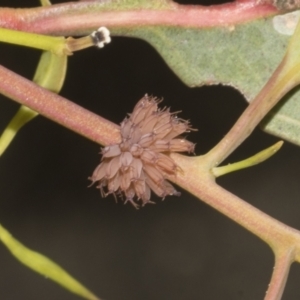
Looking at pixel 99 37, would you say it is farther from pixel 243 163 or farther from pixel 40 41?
pixel 243 163

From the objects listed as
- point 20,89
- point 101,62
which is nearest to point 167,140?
point 20,89

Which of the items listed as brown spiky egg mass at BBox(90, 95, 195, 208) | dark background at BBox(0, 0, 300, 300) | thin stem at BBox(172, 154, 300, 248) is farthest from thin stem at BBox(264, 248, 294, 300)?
dark background at BBox(0, 0, 300, 300)

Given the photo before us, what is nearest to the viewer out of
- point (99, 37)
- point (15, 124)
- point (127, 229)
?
point (99, 37)

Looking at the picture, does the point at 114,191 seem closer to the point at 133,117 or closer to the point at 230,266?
the point at 133,117

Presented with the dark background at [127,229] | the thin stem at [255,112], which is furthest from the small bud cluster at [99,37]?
the dark background at [127,229]

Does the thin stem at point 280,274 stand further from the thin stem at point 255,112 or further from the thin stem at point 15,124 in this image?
the thin stem at point 15,124

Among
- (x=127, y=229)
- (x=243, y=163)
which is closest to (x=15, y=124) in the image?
(x=243, y=163)

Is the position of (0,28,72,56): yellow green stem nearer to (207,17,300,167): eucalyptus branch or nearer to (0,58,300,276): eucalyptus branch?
(0,58,300,276): eucalyptus branch
